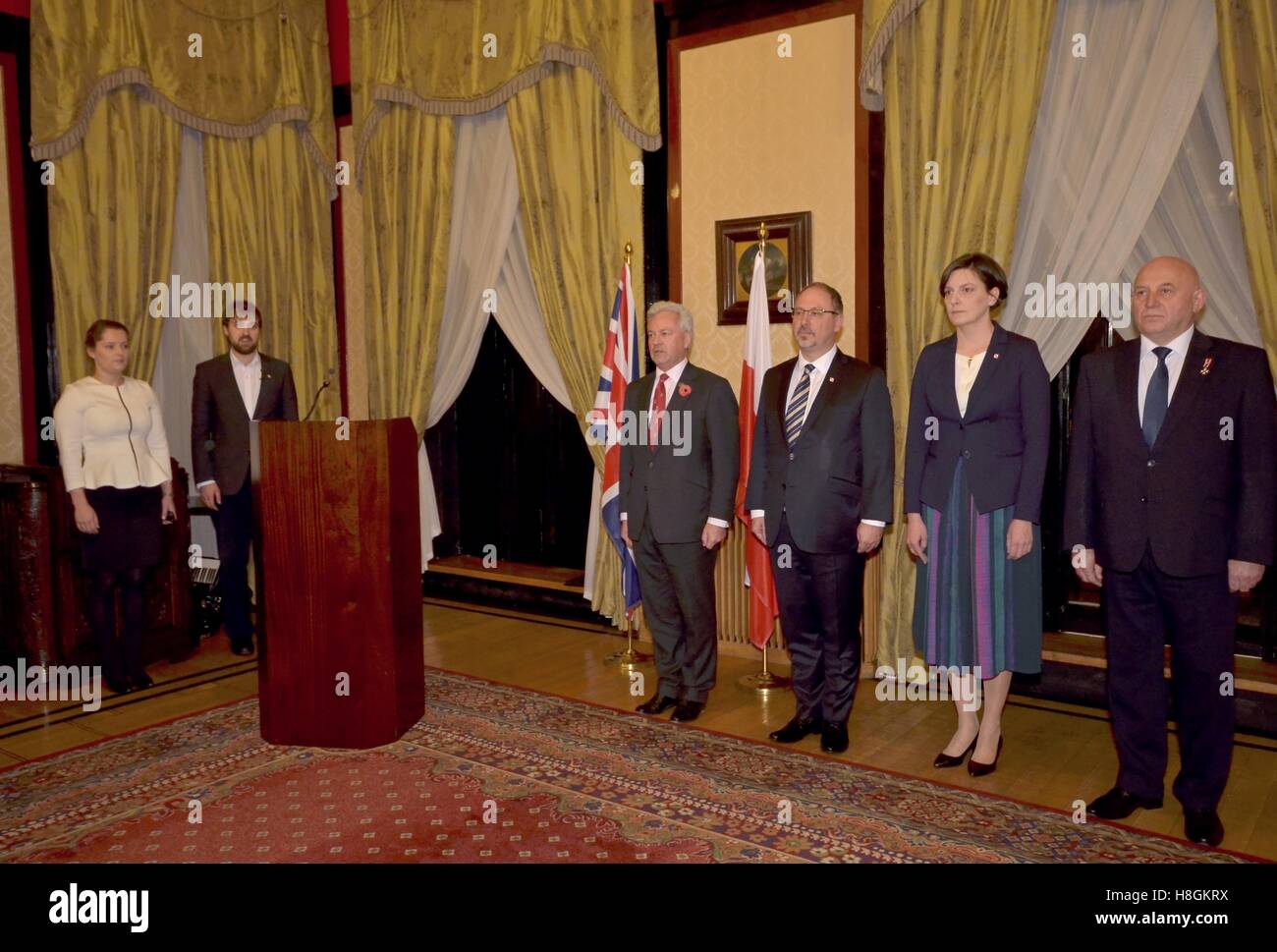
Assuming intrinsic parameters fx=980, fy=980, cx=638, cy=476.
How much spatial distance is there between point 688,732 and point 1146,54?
130 inches

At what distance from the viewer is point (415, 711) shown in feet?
13.5

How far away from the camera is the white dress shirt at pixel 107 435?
4.45m

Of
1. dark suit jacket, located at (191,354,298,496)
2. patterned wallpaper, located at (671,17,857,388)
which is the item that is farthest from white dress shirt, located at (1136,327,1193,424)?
dark suit jacket, located at (191,354,298,496)

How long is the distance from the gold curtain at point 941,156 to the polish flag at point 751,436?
55 cm

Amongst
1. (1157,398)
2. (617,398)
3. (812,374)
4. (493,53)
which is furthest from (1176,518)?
(493,53)

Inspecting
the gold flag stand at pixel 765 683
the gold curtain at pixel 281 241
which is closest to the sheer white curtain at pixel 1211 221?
the gold flag stand at pixel 765 683

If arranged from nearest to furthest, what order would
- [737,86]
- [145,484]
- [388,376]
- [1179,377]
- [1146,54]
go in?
[1179,377], [1146,54], [145,484], [737,86], [388,376]

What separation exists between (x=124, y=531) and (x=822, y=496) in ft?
10.7

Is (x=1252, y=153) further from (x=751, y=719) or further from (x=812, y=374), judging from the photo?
(x=751, y=719)

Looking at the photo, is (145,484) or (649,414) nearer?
(649,414)

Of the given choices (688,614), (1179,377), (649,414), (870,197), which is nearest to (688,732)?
(688,614)

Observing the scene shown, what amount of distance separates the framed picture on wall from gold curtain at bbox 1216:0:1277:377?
72.5 inches

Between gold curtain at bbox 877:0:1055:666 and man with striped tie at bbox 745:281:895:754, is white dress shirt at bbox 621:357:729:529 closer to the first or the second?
man with striped tie at bbox 745:281:895:754

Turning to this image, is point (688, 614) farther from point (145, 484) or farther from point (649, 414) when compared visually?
point (145, 484)
